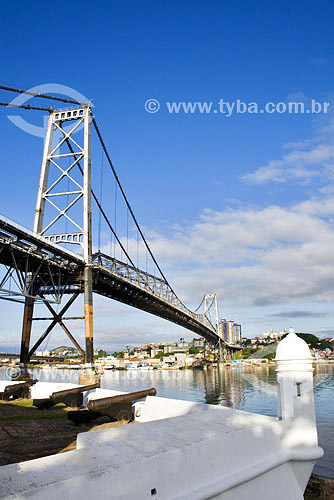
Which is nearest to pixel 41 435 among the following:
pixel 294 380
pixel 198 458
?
pixel 198 458

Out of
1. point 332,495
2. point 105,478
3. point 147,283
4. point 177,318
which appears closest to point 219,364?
point 177,318

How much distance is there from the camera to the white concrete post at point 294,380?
213 inches

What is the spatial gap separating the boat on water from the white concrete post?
0.01 metres

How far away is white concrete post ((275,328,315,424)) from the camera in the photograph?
213 inches

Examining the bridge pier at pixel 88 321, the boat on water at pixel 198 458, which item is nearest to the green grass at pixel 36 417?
the boat on water at pixel 198 458

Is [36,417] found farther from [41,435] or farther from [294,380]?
[294,380]

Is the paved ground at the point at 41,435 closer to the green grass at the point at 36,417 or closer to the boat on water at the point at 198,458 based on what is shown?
the green grass at the point at 36,417

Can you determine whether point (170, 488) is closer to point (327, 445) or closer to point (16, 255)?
point (327, 445)

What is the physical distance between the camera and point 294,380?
18.2ft

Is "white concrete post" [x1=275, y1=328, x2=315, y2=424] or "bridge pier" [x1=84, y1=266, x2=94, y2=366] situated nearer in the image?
"white concrete post" [x1=275, y1=328, x2=315, y2=424]

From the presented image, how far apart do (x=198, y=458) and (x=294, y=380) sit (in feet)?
6.68

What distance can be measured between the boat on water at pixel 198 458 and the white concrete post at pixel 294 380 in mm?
13

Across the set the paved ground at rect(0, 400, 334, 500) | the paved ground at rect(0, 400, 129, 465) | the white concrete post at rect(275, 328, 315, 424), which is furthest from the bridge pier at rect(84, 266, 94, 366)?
the white concrete post at rect(275, 328, 315, 424)

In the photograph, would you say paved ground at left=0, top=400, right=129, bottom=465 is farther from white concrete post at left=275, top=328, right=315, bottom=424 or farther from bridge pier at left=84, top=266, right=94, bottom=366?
bridge pier at left=84, top=266, right=94, bottom=366
